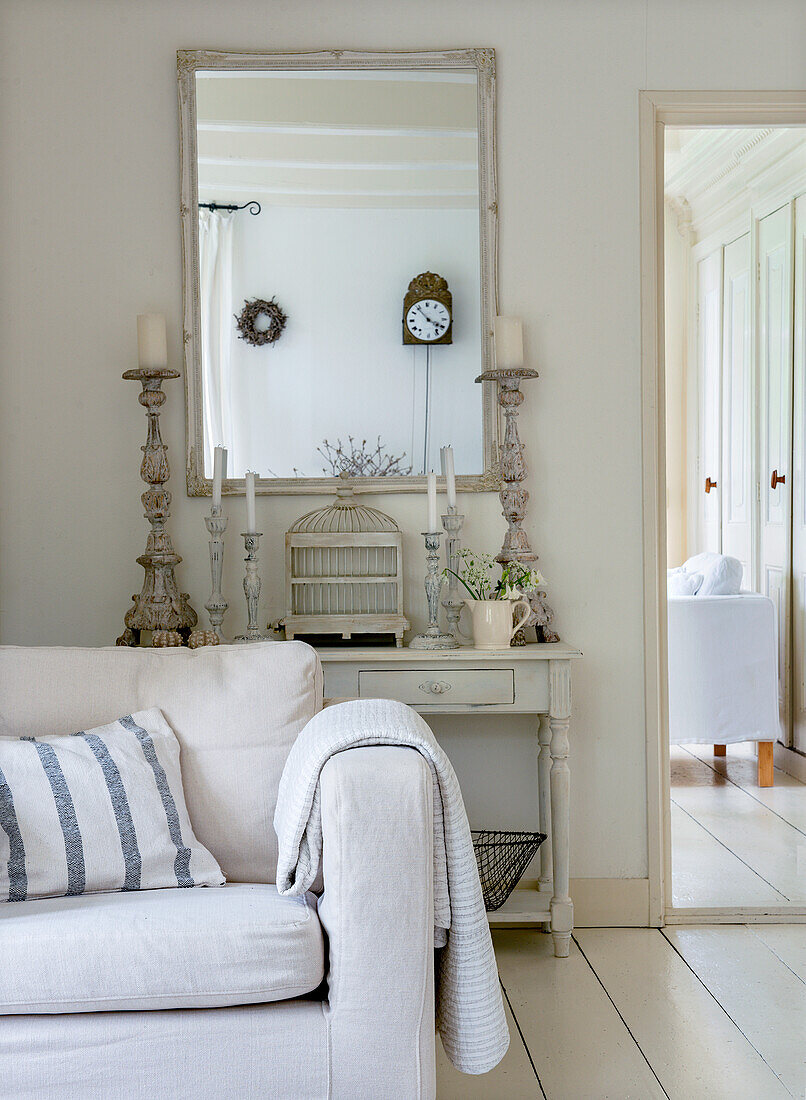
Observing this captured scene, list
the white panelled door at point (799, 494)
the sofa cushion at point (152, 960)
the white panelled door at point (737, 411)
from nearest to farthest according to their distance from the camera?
the sofa cushion at point (152, 960), the white panelled door at point (799, 494), the white panelled door at point (737, 411)

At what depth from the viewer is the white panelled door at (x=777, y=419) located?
162 inches

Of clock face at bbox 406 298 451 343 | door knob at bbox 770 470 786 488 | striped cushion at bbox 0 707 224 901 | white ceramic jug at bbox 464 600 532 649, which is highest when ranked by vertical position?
clock face at bbox 406 298 451 343

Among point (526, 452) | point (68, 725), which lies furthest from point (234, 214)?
point (68, 725)

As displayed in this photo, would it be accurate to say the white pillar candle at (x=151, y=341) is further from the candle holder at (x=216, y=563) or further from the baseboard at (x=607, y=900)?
the baseboard at (x=607, y=900)

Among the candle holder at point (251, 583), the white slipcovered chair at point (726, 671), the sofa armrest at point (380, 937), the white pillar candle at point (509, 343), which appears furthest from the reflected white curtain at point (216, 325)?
the white slipcovered chair at point (726, 671)

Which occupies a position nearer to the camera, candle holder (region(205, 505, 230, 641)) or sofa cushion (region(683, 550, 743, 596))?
candle holder (region(205, 505, 230, 641))

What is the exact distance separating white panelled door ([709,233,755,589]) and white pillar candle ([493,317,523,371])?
84.5 inches

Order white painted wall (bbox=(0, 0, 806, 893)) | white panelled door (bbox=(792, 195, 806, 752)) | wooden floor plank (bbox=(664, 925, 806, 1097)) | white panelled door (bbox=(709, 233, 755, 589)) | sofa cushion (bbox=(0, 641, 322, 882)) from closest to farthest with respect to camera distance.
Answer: sofa cushion (bbox=(0, 641, 322, 882)) < wooden floor plank (bbox=(664, 925, 806, 1097)) < white painted wall (bbox=(0, 0, 806, 893)) < white panelled door (bbox=(792, 195, 806, 752)) < white panelled door (bbox=(709, 233, 755, 589))

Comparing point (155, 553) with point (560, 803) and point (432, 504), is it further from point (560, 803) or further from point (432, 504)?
point (560, 803)

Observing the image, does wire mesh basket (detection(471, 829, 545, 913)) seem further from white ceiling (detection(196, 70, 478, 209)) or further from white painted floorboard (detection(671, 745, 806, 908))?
white ceiling (detection(196, 70, 478, 209))

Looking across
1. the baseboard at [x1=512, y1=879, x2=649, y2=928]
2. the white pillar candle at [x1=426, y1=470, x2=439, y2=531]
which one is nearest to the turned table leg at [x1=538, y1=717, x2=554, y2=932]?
the baseboard at [x1=512, y1=879, x2=649, y2=928]

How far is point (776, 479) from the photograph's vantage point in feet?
14.0

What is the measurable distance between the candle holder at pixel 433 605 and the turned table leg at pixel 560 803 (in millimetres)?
285

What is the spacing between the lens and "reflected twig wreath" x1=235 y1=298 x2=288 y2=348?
9.24 ft
